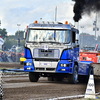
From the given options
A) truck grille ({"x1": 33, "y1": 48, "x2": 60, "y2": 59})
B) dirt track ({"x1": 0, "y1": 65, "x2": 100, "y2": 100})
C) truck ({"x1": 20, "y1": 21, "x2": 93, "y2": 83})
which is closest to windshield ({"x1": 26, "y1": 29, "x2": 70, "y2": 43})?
truck ({"x1": 20, "y1": 21, "x2": 93, "y2": 83})

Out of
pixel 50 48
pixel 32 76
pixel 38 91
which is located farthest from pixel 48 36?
pixel 38 91

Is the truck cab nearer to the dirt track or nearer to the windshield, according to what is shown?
the windshield

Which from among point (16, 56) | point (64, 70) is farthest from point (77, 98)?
point (16, 56)

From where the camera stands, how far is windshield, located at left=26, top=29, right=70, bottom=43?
627 inches

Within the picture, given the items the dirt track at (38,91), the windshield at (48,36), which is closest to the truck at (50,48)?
the windshield at (48,36)

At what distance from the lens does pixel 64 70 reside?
631 inches

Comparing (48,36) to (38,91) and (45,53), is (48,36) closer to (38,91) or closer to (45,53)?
(45,53)

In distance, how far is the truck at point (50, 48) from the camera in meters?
15.9

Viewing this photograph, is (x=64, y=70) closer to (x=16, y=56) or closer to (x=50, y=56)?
(x=50, y=56)

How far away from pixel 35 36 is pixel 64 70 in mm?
2313

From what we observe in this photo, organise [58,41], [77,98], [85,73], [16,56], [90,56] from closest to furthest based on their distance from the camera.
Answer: [77,98]
[58,41]
[85,73]
[90,56]
[16,56]

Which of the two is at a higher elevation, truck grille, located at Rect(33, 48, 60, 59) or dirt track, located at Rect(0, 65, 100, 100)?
truck grille, located at Rect(33, 48, 60, 59)

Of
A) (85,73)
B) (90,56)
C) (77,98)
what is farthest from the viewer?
(90,56)

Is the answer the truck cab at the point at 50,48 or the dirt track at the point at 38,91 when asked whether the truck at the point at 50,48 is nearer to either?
the truck cab at the point at 50,48
